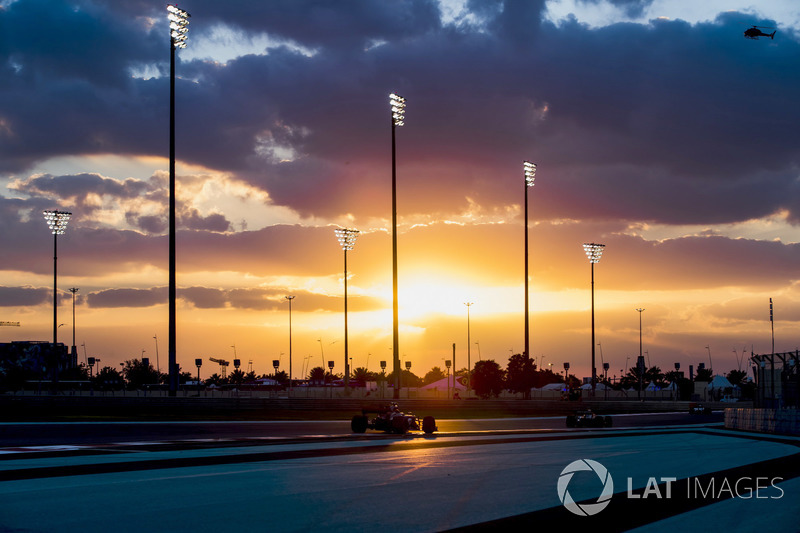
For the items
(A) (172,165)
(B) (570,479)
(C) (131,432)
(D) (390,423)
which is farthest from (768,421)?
(A) (172,165)

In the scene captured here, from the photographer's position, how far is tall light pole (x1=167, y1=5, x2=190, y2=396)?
162ft

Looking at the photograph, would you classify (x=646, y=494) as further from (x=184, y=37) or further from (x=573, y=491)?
(x=184, y=37)

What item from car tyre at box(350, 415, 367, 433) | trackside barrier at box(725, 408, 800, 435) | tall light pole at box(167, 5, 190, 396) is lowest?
trackside barrier at box(725, 408, 800, 435)

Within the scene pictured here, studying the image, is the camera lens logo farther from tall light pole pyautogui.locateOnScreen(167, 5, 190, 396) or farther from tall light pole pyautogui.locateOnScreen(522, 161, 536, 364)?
tall light pole pyautogui.locateOnScreen(522, 161, 536, 364)

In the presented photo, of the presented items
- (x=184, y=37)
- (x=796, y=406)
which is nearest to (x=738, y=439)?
(x=796, y=406)

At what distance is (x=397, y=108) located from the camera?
65.8m

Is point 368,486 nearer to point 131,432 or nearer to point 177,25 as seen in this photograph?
point 131,432

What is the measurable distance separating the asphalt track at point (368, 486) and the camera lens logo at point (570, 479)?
0.20 meters

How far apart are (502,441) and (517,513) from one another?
1967 centimetres

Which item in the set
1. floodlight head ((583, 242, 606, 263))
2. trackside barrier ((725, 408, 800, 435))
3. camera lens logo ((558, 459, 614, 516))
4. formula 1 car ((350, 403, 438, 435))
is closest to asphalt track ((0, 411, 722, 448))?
formula 1 car ((350, 403, 438, 435))

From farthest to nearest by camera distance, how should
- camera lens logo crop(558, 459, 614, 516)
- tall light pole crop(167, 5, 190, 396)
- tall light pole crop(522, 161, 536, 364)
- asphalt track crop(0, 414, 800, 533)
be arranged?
1. tall light pole crop(522, 161, 536, 364)
2. tall light pole crop(167, 5, 190, 396)
3. camera lens logo crop(558, 459, 614, 516)
4. asphalt track crop(0, 414, 800, 533)

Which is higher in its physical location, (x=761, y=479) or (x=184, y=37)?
(x=184, y=37)

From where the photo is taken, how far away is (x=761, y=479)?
20.1 metres

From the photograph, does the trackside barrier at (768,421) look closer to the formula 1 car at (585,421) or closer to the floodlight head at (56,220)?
the formula 1 car at (585,421)
